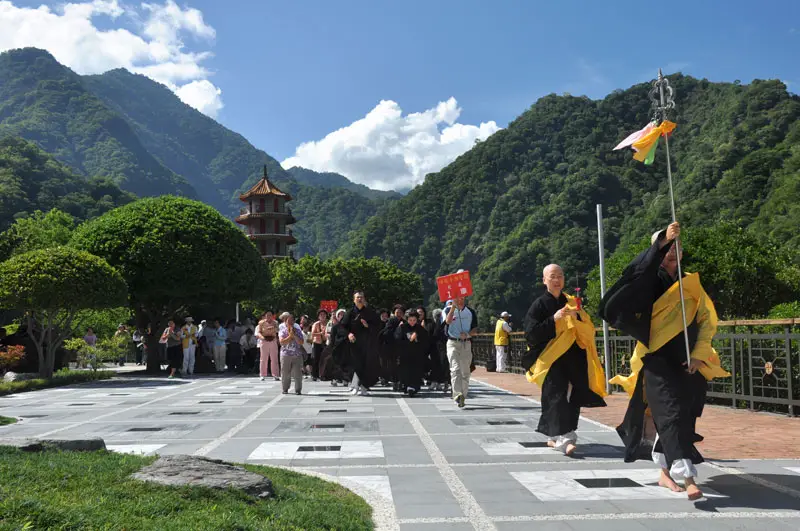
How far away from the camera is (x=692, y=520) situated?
187 inches

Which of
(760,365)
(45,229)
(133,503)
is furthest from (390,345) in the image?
(45,229)

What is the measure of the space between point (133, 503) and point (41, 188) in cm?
7933

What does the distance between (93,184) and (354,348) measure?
75.0 m

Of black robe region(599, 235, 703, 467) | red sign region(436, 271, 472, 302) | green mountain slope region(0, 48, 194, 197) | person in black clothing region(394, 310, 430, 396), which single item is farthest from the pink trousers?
green mountain slope region(0, 48, 194, 197)

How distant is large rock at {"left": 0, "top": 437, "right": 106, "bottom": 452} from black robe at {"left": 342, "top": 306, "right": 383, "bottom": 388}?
9473 millimetres

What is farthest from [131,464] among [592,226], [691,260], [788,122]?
[592,226]

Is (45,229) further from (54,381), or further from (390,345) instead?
(390,345)

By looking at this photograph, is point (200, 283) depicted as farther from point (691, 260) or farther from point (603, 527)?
point (603, 527)

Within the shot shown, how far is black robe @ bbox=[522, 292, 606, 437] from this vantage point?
7590mm

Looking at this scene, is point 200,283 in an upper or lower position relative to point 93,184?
lower

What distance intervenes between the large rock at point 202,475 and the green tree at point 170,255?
24046mm

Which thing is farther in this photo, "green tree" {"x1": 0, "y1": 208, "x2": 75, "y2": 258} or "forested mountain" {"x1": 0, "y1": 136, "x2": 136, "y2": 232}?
"forested mountain" {"x1": 0, "y1": 136, "x2": 136, "y2": 232}

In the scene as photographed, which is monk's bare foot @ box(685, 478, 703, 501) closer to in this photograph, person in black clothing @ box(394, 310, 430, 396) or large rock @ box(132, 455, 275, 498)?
large rock @ box(132, 455, 275, 498)

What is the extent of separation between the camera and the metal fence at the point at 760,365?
10.5 m
